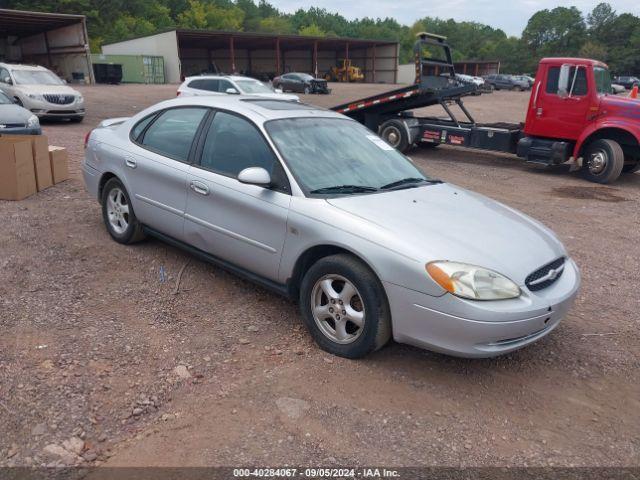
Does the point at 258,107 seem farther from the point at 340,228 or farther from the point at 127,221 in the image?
the point at 127,221

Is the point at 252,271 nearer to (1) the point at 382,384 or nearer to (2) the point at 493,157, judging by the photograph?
(1) the point at 382,384

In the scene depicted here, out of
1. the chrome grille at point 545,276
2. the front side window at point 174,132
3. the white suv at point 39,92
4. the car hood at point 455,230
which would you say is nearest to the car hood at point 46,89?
the white suv at point 39,92

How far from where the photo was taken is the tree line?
67375mm

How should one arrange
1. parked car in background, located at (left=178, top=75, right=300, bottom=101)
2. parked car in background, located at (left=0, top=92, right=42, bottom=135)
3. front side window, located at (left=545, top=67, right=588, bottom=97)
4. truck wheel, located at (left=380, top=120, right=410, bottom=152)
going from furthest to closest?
parked car in background, located at (left=178, top=75, right=300, bottom=101) → truck wheel, located at (left=380, top=120, right=410, bottom=152) → front side window, located at (left=545, top=67, right=588, bottom=97) → parked car in background, located at (left=0, top=92, right=42, bottom=135)

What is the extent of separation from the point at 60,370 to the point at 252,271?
1426 millimetres

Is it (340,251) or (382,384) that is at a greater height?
(340,251)

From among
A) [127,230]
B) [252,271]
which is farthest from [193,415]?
[127,230]

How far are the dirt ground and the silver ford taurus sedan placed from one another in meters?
0.32

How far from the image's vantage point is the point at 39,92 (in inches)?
565

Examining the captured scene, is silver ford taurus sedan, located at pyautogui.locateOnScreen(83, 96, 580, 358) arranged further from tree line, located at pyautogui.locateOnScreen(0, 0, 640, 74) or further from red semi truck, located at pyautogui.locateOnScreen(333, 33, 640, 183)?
tree line, located at pyautogui.locateOnScreen(0, 0, 640, 74)

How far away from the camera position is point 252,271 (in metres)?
3.98

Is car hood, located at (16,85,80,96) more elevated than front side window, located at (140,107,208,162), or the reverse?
front side window, located at (140,107,208,162)

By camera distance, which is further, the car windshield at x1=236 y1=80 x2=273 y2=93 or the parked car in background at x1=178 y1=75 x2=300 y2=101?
the car windshield at x1=236 y1=80 x2=273 y2=93

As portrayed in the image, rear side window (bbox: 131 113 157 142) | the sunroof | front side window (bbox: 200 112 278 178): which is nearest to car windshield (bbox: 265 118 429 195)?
front side window (bbox: 200 112 278 178)
